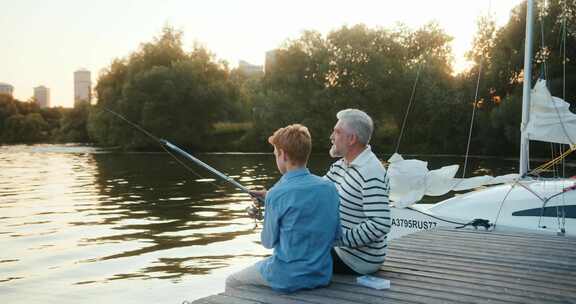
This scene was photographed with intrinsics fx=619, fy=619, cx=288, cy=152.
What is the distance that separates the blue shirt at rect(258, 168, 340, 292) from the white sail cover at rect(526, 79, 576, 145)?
9.61 m

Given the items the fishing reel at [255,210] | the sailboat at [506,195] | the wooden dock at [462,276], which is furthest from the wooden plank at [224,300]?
the sailboat at [506,195]

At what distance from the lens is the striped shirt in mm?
5250

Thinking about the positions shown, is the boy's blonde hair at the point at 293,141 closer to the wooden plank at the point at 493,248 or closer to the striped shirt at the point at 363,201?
the striped shirt at the point at 363,201

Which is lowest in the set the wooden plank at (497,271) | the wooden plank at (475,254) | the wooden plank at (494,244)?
the wooden plank at (494,244)

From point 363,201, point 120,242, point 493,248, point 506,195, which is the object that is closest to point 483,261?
point 493,248

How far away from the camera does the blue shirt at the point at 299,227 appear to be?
4695mm

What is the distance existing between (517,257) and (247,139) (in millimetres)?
57876

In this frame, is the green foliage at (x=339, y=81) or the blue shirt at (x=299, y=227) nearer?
the blue shirt at (x=299, y=227)

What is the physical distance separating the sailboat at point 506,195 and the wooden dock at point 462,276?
1853mm

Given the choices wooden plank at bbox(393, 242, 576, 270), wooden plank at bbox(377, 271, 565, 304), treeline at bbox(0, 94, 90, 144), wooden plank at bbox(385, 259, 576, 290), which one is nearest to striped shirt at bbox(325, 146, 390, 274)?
wooden plank at bbox(377, 271, 565, 304)

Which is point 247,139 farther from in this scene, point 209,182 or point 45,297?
point 45,297

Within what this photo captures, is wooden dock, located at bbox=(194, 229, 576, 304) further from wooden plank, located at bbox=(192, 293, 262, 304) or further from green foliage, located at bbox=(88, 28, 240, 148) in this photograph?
green foliage, located at bbox=(88, 28, 240, 148)

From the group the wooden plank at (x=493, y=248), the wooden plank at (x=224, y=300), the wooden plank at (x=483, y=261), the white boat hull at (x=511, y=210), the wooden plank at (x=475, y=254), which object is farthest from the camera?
the white boat hull at (x=511, y=210)

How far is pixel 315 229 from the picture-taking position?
481cm
